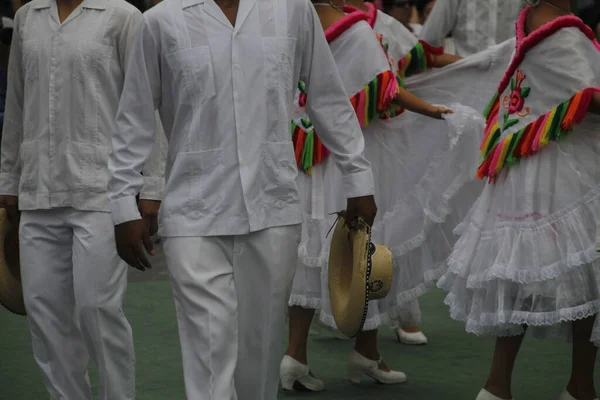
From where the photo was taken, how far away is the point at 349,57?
22.2 feet

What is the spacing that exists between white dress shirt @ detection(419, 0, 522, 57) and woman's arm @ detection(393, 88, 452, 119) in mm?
2264

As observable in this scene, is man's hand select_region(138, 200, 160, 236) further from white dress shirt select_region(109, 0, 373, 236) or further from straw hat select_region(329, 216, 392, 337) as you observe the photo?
straw hat select_region(329, 216, 392, 337)

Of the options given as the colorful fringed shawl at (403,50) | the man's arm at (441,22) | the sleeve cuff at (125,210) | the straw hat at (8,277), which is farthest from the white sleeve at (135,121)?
the man's arm at (441,22)

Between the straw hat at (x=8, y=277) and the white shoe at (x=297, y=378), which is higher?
the straw hat at (x=8, y=277)

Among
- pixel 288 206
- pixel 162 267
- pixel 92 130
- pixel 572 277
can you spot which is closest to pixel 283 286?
pixel 288 206

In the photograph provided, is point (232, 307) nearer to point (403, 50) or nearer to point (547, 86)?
point (547, 86)

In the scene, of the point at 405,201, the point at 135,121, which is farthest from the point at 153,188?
the point at 405,201

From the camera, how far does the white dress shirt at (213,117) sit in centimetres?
461

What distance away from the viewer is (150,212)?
488cm

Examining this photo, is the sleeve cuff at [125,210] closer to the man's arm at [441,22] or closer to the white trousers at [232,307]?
the white trousers at [232,307]

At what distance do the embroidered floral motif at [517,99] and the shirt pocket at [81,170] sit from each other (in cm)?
203

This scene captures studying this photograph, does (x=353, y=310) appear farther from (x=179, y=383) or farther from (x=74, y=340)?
(x=179, y=383)

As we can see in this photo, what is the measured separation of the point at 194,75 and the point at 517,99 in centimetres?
220

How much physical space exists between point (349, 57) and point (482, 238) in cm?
121
